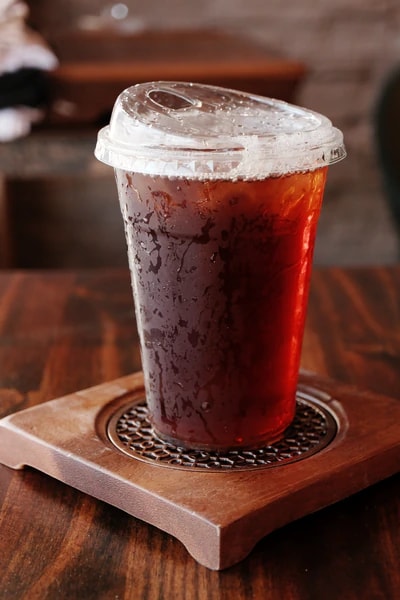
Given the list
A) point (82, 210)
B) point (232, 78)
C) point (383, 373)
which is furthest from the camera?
point (82, 210)

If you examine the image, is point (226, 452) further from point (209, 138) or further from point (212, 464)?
point (209, 138)

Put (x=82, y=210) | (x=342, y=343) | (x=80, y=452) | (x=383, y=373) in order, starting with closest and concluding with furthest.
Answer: (x=80, y=452), (x=383, y=373), (x=342, y=343), (x=82, y=210)

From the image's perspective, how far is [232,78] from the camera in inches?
84.9

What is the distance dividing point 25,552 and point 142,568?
0.27 feet

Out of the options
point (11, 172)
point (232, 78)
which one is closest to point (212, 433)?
point (232, 78)

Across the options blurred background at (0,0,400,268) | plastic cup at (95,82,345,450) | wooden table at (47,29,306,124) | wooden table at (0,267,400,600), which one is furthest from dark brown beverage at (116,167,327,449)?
blurred background at (0,0,400,268)

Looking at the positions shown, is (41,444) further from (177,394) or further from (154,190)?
(154,190)

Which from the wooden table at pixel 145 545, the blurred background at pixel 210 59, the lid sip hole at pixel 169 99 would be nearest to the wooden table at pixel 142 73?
the blurred background at pixel 210 59

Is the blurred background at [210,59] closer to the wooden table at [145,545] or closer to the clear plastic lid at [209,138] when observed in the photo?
the wooden table at [145,545]

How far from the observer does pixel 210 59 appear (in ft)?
7.50

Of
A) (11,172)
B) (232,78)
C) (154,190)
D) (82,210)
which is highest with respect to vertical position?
(154,190)

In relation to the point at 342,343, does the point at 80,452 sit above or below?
above

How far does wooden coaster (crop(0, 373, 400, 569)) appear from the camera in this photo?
2.01 ft

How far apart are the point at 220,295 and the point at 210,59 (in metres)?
1.71
